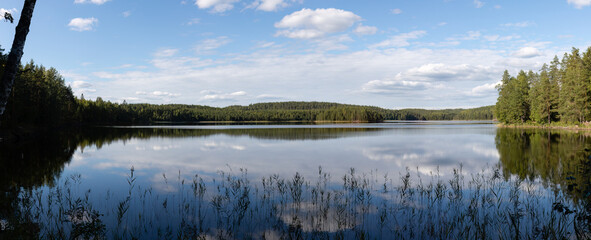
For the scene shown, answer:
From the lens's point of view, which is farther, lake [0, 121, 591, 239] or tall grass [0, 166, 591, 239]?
lake [0, 121, 591, 239]

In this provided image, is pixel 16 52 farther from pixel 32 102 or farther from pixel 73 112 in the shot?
pixel 73 112

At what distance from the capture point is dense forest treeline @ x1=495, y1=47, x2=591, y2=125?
49.4m

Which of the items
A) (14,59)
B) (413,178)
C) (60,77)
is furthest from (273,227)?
(60,77)

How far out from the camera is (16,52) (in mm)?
6094

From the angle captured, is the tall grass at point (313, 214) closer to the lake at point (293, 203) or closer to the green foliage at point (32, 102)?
the lake at point (293, 203)

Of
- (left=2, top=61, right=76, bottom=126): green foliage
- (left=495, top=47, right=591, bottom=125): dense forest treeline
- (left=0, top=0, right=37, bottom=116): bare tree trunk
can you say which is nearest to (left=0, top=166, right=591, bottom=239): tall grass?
(left=0, top=0, right=37, bottom=116): bare tree trunk

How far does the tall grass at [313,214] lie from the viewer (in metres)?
7.29

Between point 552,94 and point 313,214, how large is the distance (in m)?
67.6

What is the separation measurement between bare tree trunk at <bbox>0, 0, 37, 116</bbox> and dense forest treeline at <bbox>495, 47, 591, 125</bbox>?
208ft

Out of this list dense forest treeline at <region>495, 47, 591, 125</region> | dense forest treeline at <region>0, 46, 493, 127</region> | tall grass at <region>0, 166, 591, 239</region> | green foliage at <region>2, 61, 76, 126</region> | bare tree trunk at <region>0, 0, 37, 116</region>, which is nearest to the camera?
bare tree trunk at <region>0, 0, 37, 116</region>

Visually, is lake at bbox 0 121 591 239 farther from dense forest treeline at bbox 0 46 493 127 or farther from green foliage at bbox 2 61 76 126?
green foliage at bbox 2 61 76 126

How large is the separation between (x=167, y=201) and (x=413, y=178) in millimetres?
Answer: 10116

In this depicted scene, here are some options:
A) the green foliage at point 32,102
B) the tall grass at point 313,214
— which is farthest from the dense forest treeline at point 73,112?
the tall grass at point 313,214

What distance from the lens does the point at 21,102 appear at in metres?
43.5
